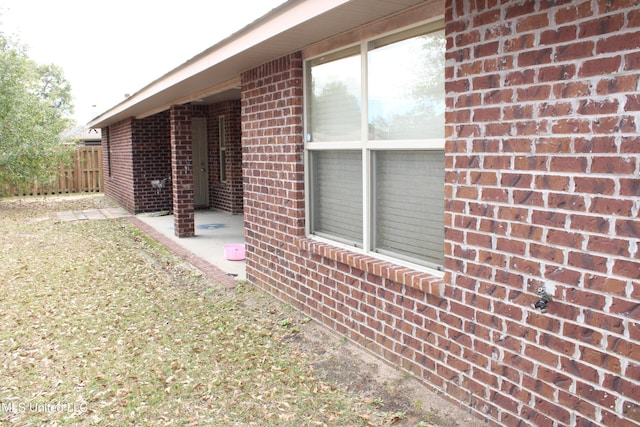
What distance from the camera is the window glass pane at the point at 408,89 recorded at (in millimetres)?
3883

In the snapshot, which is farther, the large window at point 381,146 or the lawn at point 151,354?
the large window at point 381,146

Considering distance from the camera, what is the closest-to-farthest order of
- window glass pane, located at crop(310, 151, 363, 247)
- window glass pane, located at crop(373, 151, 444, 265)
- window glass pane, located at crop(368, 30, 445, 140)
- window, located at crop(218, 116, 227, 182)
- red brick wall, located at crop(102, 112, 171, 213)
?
window glass pane, located at crop(368, 30, 445, 140), window glass pane, located at crop(373, 151, 444, 265), window glass pane, located at crop(310, 151, 363, 247), window, located at crop(218, 116, 227, 182), red brick wall, located at crop(102, 112, 171, 213)

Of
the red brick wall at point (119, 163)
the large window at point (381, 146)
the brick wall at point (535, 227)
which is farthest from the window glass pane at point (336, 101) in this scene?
the red brick wall at point (119, 163)

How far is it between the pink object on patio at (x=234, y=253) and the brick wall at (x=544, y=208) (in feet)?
17.1

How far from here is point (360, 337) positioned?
4.75 metres

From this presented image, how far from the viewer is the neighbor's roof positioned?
3.91m

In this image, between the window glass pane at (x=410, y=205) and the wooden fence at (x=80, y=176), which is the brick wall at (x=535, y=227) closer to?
the window glass pane at (x=410, y=205)

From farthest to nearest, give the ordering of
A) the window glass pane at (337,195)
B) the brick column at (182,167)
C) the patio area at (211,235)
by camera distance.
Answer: the brick column at (182,167) < the patio area at (211,235) < the window glass pane at (337,195)

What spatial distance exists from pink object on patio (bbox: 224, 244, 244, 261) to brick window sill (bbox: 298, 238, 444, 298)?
312cm

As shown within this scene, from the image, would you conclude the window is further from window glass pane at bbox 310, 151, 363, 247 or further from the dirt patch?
the dirt patch

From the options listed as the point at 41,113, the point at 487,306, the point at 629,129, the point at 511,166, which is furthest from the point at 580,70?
the point at 41,113

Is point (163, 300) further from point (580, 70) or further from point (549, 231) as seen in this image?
point (580, 70)

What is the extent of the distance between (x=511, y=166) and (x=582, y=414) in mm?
1339

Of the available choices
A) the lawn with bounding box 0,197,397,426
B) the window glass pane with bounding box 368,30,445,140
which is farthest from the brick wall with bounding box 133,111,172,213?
the window glass pane with bounding box 368,30,445,140
